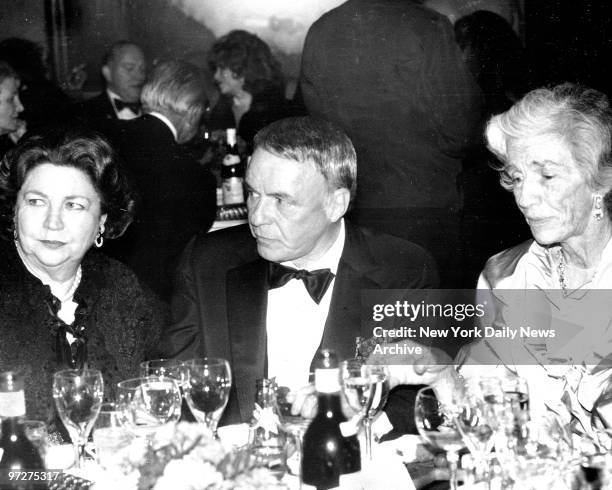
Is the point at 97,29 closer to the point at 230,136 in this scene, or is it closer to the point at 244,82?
the point at 244,82

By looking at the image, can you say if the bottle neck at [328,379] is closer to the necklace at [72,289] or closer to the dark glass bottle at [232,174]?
the necklace at [72,289]

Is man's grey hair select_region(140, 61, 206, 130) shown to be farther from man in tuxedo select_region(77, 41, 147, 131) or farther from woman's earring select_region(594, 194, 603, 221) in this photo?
woman's earring select_region(594, 194, 603, 221)

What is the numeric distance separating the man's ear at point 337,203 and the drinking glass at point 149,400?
1.12 m

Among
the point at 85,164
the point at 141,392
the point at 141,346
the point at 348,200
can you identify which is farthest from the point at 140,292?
the point at 141,392

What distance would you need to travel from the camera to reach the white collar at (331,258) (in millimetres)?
2830

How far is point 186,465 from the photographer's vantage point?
1223mm

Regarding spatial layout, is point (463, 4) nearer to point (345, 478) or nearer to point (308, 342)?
point (308, 342)

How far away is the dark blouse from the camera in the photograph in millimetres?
2457

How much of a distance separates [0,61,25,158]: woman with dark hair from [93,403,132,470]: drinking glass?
355 cm

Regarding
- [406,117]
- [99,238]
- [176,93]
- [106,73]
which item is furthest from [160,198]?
[406,117]

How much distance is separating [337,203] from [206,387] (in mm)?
1151

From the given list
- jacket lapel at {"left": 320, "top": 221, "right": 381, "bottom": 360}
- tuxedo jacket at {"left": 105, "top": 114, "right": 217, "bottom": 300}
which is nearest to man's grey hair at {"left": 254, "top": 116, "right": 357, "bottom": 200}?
jacket lapel at {"left": 320, "top": 221, "right": 381, "bottom": 360}

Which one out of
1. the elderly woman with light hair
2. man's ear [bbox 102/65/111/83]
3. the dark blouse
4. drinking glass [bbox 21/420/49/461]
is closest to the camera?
drinking glass [bbox 21/420/49/461]

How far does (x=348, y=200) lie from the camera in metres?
2.83
